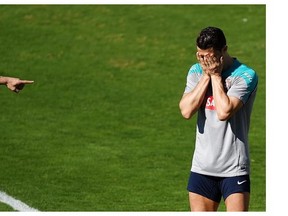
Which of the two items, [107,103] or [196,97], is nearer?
[196,97]

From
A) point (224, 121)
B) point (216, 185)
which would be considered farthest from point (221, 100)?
point (216, 185)

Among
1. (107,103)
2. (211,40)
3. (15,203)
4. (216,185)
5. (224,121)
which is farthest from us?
(107,103)

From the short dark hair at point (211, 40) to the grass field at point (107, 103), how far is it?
14.2 ft

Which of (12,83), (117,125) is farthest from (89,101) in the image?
(12,83)

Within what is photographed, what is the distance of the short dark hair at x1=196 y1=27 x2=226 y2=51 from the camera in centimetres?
789

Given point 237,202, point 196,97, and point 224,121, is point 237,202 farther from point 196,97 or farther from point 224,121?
point 196,97

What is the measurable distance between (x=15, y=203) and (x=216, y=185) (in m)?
4.12

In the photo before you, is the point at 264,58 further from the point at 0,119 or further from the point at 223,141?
the point at 223,141

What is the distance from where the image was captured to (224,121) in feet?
26.5

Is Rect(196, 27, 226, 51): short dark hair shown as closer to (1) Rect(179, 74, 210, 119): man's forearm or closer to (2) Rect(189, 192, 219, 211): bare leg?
(1) Rect(179, 74, 210, 119): man's forearm

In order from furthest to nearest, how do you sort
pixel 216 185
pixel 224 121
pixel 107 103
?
pixel 107 103 → pixel 216 185 → pixel 224 121

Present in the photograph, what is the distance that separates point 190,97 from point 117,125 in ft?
25.7

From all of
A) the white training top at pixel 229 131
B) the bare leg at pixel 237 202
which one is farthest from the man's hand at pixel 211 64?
the bare leg at pixel 237 202

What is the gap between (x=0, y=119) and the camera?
52.3 ft
